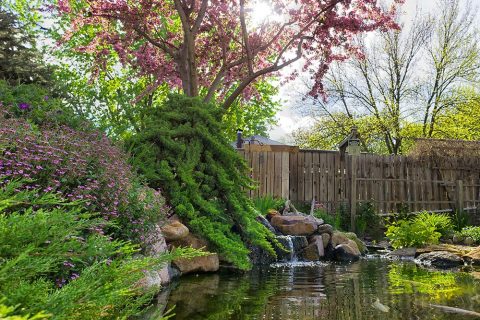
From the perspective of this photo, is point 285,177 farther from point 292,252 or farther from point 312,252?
point 292,252

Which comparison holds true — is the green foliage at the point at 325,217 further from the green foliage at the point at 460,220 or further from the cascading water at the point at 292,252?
the green foliage at the point at 460,220

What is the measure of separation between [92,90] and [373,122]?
1286cm

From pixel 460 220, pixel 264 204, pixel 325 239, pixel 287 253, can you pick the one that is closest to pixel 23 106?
pixel 287 253

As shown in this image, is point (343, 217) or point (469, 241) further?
point (343, 217)

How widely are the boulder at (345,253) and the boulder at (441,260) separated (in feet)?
3.88

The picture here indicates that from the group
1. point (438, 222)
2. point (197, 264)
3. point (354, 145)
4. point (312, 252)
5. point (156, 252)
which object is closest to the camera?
point (156, 252)

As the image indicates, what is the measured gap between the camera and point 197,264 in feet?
23.9

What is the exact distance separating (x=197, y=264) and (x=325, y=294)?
86.7 inches

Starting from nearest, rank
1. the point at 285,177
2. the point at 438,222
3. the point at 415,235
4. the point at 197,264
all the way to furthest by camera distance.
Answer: the point at 197,264
the point at 415,235
the point at 438,222
the point at 285,177

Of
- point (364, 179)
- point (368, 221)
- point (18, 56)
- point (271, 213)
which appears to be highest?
point (18, 56)

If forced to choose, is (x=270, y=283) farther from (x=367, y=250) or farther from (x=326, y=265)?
(x=367, y=250)

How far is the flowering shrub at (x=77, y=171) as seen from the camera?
4348 millimetres

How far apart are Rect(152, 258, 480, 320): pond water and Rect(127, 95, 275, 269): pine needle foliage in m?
0.68

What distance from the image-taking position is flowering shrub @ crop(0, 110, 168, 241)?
4.35 meters
